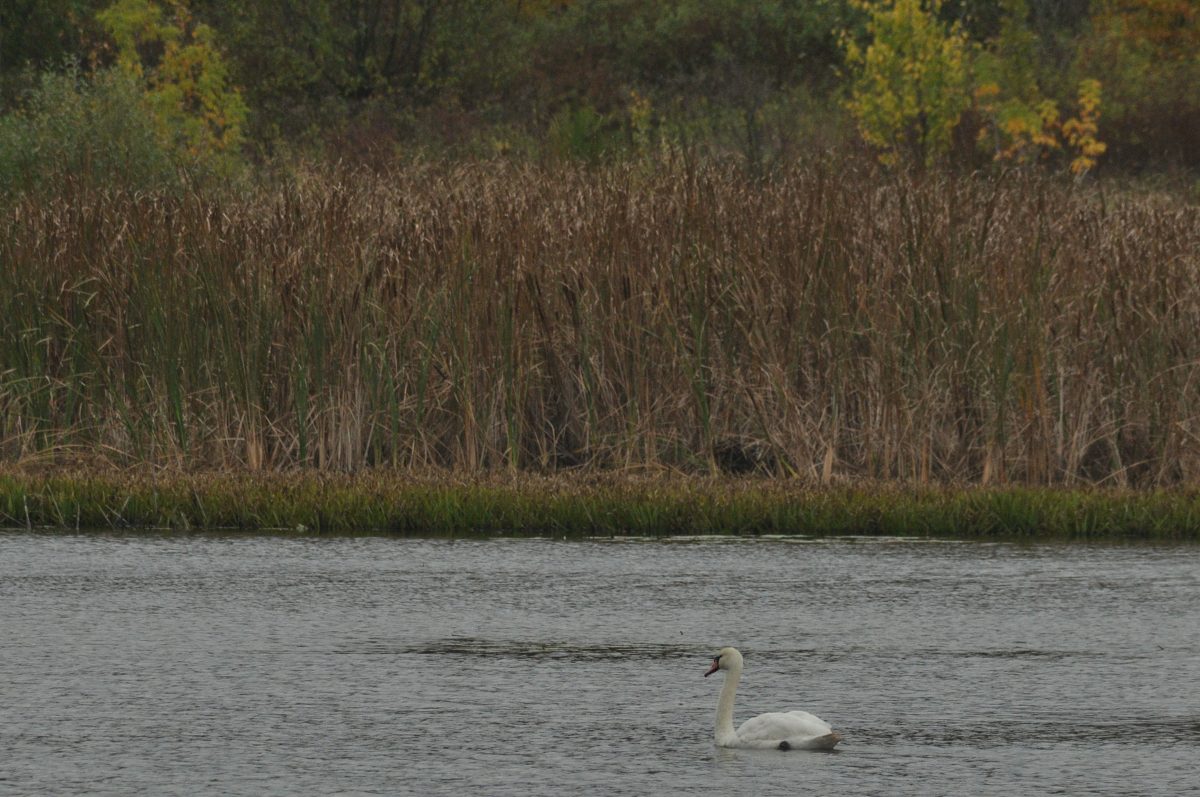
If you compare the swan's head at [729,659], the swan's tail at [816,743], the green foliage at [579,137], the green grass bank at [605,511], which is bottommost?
the green grass bank at [605,511]

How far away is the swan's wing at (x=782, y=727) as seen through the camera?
7.20 metres

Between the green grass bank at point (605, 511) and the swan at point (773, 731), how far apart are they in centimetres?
620

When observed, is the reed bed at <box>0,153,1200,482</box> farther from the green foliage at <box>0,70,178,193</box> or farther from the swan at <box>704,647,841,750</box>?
the swan at <box>704,647,841,750</box>

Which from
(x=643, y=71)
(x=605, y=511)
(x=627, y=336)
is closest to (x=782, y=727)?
(x=605, y=511)

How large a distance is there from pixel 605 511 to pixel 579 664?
476cm

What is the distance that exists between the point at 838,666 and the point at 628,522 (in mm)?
4827

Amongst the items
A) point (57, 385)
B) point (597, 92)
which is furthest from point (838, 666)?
point (597, 92)

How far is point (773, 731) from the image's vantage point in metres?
7.27

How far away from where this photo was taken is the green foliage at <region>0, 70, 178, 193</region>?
21.0 metres

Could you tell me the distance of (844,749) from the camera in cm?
733

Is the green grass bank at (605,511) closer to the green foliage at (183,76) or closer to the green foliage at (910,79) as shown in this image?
the green foliage at (910,79)

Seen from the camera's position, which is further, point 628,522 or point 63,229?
point 63,229

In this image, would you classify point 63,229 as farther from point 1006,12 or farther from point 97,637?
point 1006,12

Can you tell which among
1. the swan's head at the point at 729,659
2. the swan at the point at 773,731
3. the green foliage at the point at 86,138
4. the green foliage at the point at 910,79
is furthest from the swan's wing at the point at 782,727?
the green foliage at the point at 910,79
